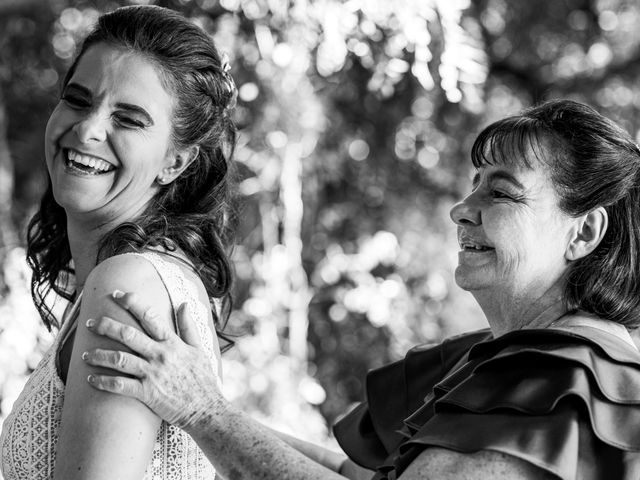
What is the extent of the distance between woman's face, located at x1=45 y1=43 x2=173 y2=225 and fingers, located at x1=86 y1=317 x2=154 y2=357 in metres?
0.40

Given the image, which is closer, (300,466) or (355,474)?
(300,466)

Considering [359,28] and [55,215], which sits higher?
[359,28]

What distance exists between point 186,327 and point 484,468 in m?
0.67

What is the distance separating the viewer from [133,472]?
1.83m

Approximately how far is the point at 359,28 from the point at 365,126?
2.07 meters

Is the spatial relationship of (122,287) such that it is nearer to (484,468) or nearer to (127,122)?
(127,122)

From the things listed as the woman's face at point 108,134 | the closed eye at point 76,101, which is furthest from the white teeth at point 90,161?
the closed eye at point 76,101

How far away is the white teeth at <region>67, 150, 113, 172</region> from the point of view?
2.15 metres

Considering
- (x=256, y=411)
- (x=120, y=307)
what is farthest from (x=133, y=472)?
(x=256, y=411)

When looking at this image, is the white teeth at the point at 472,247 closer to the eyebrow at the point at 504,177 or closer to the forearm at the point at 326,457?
the eyebrow at the point at 504,177

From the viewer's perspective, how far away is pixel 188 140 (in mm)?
2285

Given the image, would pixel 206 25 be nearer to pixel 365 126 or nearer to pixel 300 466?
pixel 365 126

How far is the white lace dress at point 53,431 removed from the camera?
6.29 feet

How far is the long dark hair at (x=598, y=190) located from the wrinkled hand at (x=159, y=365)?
91 centimetres
